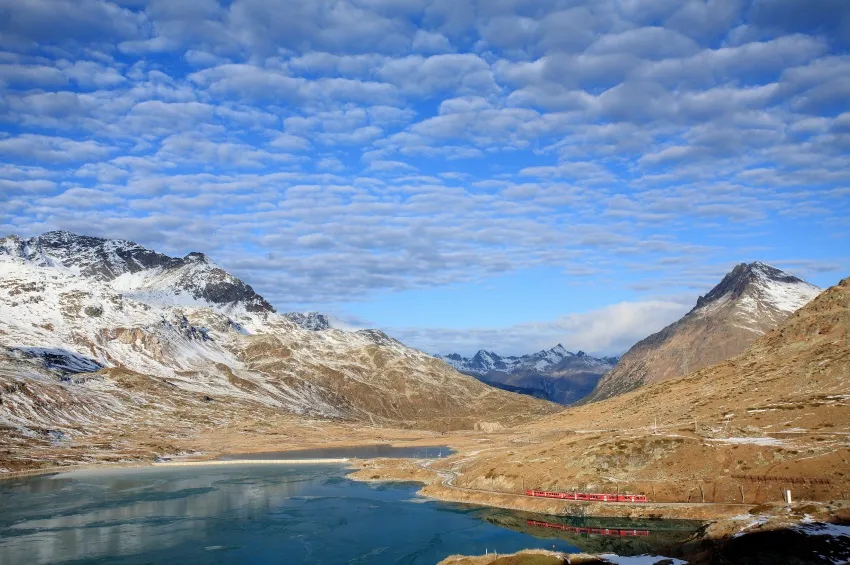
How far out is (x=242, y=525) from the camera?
91875 millimetres

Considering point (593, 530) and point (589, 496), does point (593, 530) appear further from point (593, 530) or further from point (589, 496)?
point (589, 496)

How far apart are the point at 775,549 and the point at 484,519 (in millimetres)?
A: 45769

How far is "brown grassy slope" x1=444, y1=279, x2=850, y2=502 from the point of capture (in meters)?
80.2

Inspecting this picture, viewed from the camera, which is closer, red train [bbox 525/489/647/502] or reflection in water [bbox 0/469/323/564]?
reflection in water [bbox 0/469/323/564]

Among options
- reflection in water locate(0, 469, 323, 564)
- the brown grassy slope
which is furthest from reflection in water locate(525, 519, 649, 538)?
reflection in water locate(0, 469, 323, 564)

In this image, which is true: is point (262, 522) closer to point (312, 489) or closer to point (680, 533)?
point (312, 489)

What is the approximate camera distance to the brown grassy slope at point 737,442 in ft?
263

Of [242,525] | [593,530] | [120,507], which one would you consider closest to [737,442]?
[593,530]

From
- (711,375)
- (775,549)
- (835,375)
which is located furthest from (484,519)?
(711,375)

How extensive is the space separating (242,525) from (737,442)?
71.1 metres

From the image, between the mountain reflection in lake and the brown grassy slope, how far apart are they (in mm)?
14223

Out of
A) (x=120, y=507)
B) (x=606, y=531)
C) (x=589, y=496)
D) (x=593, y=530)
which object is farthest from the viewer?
(x=120, y=507)

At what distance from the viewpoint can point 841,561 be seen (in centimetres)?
4594

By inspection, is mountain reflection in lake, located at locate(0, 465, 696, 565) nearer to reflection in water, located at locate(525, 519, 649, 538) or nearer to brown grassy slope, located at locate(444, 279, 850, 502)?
reflection in water, located at locate(525, 519, 649, 538)
